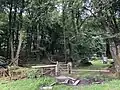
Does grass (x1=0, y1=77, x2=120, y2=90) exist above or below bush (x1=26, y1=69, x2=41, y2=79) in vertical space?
below

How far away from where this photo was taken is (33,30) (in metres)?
22.9

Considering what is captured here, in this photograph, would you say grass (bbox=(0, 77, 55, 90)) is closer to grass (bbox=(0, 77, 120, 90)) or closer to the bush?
grass (bbox=(0, 77, 120, 90))

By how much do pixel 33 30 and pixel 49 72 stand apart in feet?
33.0

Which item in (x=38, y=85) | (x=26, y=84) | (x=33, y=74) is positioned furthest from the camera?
(x=33, y=74)

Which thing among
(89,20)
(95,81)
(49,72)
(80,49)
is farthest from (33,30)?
(95,81)

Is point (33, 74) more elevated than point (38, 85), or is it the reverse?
point (33, 74)

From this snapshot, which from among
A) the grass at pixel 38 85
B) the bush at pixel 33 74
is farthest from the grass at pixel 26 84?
the bush at pixel 33 74

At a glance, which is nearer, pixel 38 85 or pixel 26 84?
pixel 38 85

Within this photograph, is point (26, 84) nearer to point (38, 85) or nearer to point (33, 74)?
point (38, 85)

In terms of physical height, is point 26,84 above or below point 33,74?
below

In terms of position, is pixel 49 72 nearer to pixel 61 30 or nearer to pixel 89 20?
pixel 89 20

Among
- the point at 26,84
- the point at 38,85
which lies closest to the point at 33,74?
the point at 26,84

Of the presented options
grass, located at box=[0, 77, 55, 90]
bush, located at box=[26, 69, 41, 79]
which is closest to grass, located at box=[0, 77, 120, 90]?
grass, located at box=[0, 77, 55, 90]

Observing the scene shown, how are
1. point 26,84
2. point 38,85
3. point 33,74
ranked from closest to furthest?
1. point 38,85
2. point 26,84
3. point 33,74
